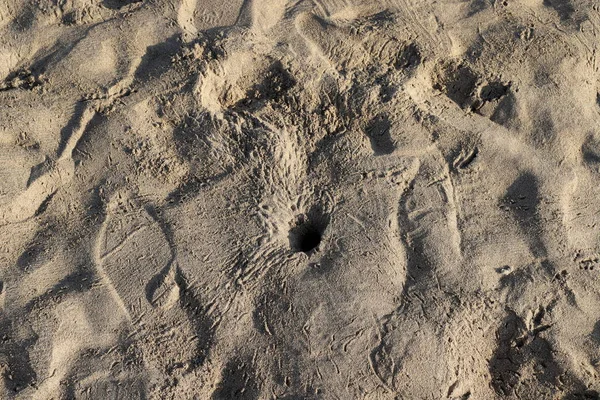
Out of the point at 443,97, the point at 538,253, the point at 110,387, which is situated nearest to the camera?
the point at 110,387

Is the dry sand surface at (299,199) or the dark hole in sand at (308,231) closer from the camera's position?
the dry sand surface at (299,199)

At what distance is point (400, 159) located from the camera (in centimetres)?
254

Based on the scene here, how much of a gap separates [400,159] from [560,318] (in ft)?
3.83

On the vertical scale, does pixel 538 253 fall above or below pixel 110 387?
below

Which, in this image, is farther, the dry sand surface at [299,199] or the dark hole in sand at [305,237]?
the dark hole in sand at [305,237]

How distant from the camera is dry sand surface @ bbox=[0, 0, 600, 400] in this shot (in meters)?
2.33

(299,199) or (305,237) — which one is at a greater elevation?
(299,199)

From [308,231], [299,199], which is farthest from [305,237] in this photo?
[299,199]

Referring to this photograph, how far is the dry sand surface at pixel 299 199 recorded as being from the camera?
7.64 ft

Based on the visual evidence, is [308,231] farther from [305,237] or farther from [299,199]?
[299,199]

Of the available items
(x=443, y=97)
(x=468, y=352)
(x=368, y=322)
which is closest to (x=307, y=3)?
(x=443, y=97)

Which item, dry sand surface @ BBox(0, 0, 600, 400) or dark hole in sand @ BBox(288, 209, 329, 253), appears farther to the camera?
dark hole in sand @ BBox(288, 209, 329, 253)

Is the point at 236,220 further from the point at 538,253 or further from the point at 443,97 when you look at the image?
the point at 538,253

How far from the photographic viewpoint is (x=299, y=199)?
2512 millimetres
